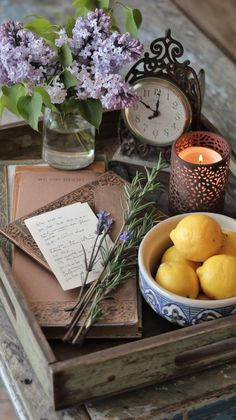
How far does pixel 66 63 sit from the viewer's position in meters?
1.13

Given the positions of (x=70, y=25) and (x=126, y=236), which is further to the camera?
(x=70, y=25)

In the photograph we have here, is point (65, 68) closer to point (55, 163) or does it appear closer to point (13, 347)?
point (55, 163)

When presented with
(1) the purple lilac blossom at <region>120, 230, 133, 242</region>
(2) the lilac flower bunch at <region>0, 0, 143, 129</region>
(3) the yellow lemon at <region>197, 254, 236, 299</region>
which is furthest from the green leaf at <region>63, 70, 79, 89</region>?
(3) the yellow lemon at <region>197, 254, 236, 299</region>

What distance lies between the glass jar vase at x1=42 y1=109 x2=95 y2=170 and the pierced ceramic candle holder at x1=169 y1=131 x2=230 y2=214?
0.57 ft

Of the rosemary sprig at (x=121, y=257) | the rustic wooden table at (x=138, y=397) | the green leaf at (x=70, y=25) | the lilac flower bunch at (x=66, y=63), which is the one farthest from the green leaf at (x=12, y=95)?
the rustic wooden table at (x=138, y=397)

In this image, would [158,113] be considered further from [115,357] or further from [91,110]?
[115,357]

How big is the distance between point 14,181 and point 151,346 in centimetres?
45

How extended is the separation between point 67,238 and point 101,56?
0.90ft

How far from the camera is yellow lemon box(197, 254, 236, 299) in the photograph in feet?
3.15

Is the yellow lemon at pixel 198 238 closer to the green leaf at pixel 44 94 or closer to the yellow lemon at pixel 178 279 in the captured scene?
the yellow lemon at pixel 178 279

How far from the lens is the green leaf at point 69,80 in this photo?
113 centimetres

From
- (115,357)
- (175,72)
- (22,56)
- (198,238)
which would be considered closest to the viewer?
(115,357)

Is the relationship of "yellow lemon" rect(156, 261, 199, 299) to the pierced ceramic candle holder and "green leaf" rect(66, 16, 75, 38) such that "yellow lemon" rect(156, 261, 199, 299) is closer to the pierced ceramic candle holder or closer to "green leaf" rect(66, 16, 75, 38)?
the pierced ceramic candle holder

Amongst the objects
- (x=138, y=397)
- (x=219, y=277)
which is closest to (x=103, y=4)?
(x=219, y=277)
